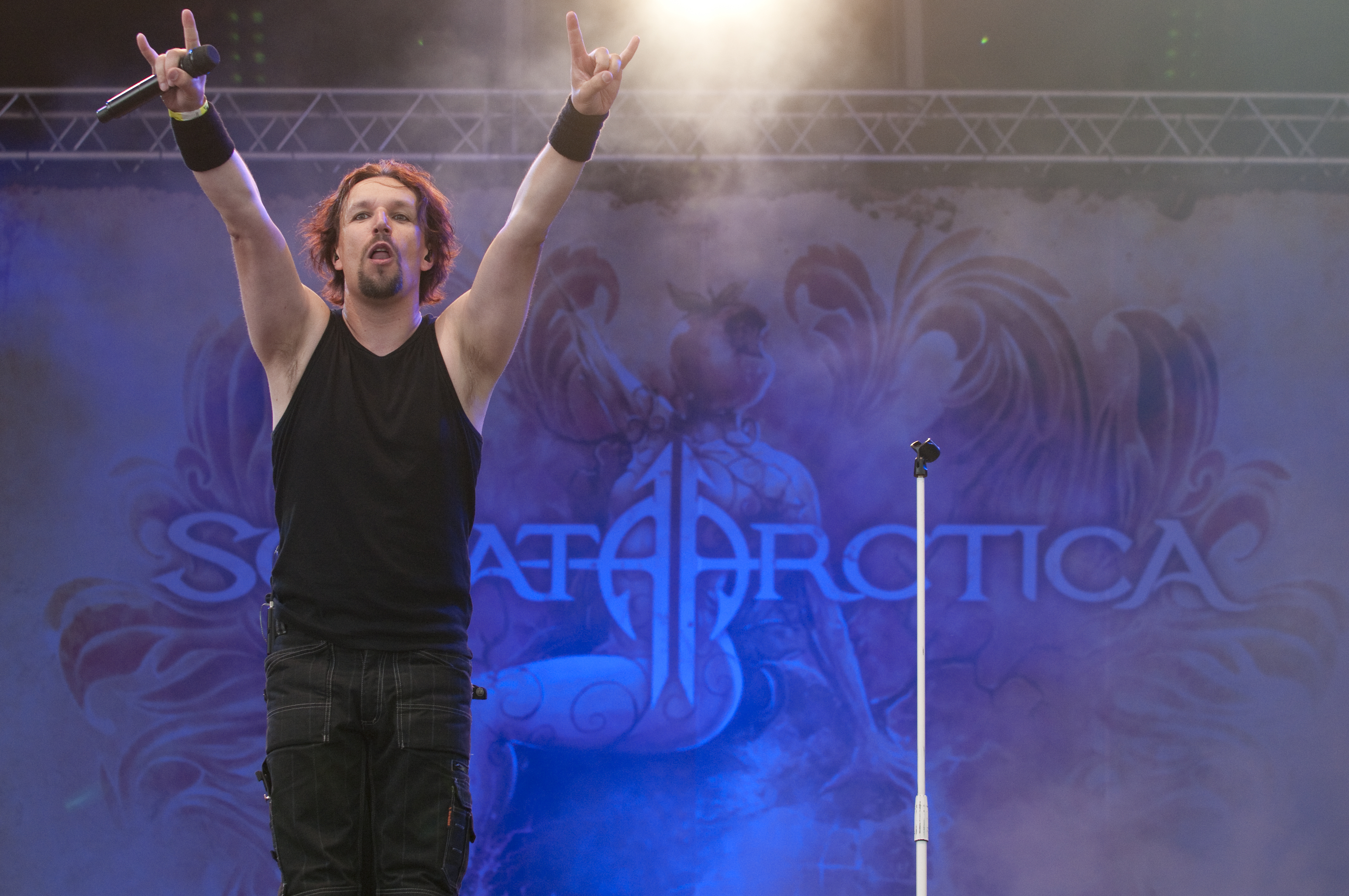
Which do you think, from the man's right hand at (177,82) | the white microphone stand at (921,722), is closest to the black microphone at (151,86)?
the man's right hand at (177,82)

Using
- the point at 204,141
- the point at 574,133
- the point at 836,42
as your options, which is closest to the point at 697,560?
the point at 836,42

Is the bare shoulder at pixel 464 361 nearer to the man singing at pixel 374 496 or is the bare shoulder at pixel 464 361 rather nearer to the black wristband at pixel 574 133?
the man singing at pixel 374 496

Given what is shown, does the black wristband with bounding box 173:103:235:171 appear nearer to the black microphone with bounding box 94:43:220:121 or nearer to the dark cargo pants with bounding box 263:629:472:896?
the black microphone with bounding box 94:43:220:121

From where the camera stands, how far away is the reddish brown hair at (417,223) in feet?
5.57

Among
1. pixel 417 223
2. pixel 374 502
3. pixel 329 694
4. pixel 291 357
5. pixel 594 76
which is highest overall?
pixel 594 76

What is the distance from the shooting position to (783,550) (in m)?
3.90

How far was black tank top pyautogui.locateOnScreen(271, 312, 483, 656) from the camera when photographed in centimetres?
148

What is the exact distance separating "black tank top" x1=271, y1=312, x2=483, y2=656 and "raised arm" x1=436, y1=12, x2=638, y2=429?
0.04 meters

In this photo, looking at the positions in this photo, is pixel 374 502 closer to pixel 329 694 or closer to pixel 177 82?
pixel 329 694

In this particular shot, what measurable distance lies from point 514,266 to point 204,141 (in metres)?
0.43

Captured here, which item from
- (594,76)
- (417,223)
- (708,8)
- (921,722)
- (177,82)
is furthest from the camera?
(708,8)

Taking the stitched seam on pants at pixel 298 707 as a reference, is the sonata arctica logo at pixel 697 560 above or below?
above

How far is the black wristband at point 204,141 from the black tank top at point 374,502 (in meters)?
0.27

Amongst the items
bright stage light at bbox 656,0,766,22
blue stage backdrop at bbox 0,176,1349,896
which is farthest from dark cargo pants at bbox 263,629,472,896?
bright stage light at bbox 656,0,766,22
